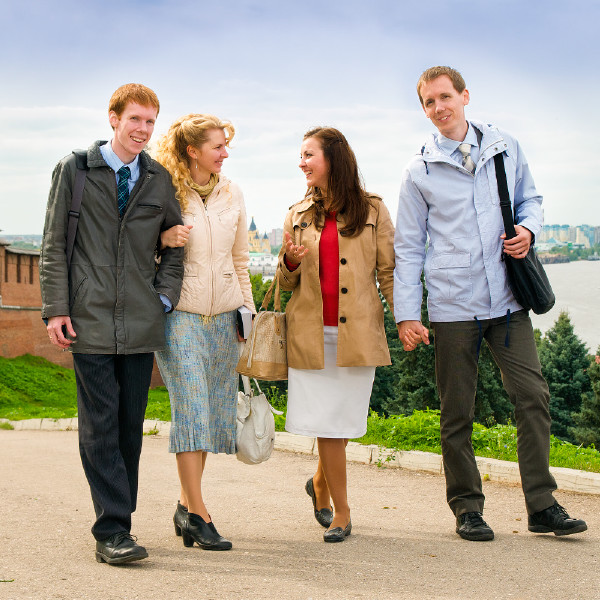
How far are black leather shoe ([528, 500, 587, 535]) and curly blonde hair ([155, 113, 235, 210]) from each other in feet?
8.17

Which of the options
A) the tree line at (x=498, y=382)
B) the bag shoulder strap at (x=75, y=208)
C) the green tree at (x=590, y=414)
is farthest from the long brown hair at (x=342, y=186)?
the green tree at (x=590, y=414)

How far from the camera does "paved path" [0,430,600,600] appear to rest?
3.74 metres

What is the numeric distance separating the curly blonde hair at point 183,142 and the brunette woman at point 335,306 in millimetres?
556

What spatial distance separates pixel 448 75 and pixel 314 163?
0.86 m

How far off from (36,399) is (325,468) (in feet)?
90.4

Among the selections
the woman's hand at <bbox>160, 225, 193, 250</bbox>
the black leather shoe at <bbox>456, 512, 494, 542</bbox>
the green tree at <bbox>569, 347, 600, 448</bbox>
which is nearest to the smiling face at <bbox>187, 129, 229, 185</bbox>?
the woman's hand at <bbox>160, 225, 193, 250</bbox>

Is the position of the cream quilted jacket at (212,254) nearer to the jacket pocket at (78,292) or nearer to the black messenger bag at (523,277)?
the jacket pocket at (78,292)

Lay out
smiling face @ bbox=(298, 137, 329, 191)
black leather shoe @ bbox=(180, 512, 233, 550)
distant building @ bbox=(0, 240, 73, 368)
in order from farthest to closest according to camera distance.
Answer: distant building @ bbox=(0, 240, 73, 368) → smiling face @ bbox=(298, 137, 329, 191) → black leather shoe @ bbox=(180, 512, 233, 550)

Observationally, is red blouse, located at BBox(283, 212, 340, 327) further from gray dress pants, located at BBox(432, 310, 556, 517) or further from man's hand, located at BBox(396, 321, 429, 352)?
gray dress pants, located at BBox(432, 310, 556, 517)

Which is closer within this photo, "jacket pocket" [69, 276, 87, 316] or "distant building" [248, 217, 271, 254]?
"jacket pocket" [69, 276, 87, 316]

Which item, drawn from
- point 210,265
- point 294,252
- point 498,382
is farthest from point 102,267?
point 498,382

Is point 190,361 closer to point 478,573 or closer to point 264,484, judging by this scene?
point 478,573

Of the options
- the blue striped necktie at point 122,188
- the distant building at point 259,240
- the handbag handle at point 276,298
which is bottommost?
the handbag handle at point 276,298

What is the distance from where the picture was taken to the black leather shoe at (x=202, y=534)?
4406 millimetres
